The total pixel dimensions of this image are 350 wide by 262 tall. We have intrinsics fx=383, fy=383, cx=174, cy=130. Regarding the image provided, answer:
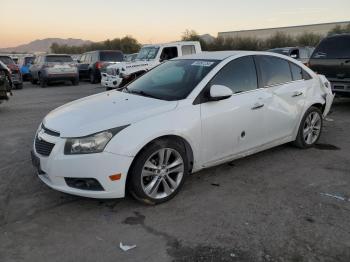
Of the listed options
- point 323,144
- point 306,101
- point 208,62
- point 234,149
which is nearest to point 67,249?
point 234,149

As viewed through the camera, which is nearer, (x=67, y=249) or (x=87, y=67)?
(x=67, y=249)

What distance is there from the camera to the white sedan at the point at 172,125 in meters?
3.92

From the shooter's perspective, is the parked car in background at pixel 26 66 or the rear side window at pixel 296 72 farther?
the parked car in background at pixel 26 66

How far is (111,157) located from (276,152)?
10.5ft

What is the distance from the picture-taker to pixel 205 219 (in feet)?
12.7

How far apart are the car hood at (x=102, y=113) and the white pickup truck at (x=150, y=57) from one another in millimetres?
8830

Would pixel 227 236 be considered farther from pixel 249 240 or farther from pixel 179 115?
pixel 179 115

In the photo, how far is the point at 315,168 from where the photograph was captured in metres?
5.37

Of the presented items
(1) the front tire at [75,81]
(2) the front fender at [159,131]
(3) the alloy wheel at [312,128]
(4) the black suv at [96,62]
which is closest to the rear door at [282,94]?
(3) the alloy wheel at [312,128]

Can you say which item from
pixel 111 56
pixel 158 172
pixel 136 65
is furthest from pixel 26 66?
pixel 158 172

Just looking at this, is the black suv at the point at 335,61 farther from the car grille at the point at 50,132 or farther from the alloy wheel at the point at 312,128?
the car grille at the point at 50,132

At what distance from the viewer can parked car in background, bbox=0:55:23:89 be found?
18333mm

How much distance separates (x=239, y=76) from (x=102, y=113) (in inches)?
76.1

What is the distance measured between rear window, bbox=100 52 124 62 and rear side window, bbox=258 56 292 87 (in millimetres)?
16392
